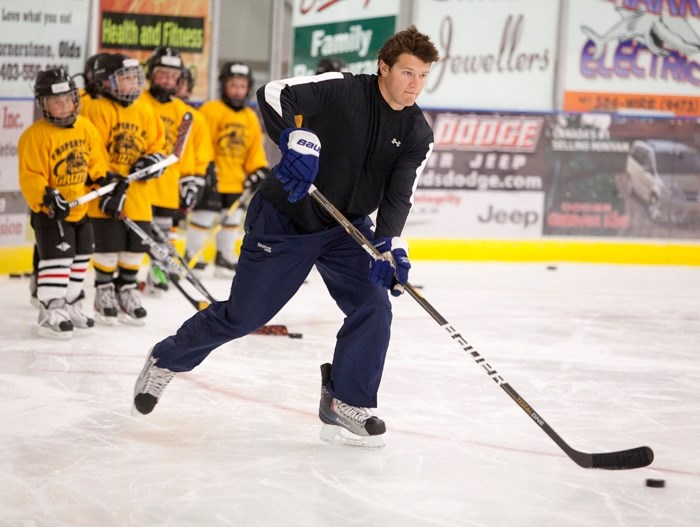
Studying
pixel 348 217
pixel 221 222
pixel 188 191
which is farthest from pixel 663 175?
pixel 348 217

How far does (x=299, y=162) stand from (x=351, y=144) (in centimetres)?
27

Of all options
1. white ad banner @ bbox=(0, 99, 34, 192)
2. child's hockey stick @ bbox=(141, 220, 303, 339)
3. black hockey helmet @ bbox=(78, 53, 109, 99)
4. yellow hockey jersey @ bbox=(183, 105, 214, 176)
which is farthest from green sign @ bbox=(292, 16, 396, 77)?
child's hockey stick @ bbox=(141, 220, 303, 339)

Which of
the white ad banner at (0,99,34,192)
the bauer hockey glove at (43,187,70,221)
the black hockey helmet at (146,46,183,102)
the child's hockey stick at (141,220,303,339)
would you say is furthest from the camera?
the white ad banner at (0,99,34,192)

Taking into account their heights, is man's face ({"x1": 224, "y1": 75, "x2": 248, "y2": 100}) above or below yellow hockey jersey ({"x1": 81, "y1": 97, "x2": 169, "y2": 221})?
above

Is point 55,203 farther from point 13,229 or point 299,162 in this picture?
point 13,229

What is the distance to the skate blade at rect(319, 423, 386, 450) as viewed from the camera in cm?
343

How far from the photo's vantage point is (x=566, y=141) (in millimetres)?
8320

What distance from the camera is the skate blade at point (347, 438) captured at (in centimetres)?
343

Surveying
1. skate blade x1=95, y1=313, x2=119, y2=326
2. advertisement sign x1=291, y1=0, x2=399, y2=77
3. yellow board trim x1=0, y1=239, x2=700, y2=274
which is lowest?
skate blade x1=95, y1=313, x2=119, y2=326

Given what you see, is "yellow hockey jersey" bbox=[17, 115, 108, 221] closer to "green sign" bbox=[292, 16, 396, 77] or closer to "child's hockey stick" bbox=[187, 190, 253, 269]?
"child's hockey stick" bbox=[187, 190, 253, 269]

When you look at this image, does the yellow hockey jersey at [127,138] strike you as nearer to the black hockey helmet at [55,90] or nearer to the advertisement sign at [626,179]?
the black hockey helmet at [55,90]

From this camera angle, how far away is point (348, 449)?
3416 mm

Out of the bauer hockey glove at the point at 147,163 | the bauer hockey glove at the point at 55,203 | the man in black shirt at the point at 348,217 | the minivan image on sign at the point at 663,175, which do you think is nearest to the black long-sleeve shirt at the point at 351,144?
the man in black shirt at the point at 348,217

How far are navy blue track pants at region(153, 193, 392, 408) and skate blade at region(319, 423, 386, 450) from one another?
10 cm
